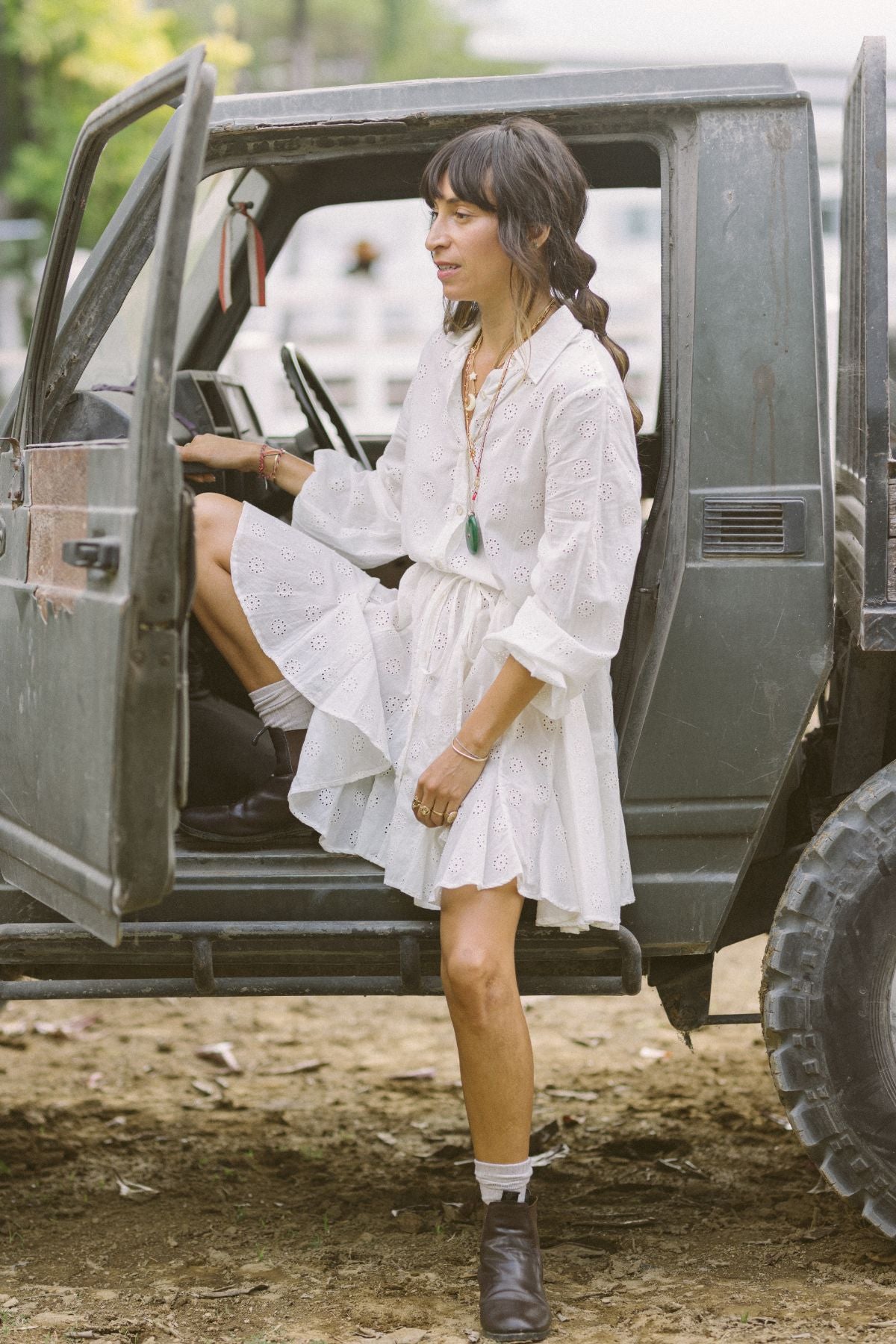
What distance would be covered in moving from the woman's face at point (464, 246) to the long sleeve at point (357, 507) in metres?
0.39

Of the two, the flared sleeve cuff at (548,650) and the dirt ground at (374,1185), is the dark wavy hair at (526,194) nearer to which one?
the flared sleeve cuff at (548,650)

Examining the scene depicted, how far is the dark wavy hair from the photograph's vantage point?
8.19 feet

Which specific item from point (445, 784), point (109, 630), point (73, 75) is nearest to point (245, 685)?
point (445, 784)

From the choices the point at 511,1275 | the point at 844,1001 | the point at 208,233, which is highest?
the point at 208,233

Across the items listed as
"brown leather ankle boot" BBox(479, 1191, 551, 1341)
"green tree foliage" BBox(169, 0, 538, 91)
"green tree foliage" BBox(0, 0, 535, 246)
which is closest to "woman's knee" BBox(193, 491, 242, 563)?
"brown leather ankle boot" BBox(479, 1191, 551, 1341)

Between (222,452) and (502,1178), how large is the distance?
4.73ft

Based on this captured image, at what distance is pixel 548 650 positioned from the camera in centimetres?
246

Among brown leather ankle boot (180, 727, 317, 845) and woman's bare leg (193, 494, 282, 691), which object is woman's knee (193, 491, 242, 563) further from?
brown leather ankle boot (180, 727, 317, 845)

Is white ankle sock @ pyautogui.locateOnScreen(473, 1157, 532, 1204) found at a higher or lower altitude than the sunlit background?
lower

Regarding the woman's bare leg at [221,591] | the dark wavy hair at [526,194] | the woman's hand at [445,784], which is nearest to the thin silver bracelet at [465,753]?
the woman's hand at [445,784]

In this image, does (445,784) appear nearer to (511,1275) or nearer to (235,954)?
(235,954)

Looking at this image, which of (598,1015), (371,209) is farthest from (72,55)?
(598,1015)

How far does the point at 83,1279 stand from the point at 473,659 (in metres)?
1.35

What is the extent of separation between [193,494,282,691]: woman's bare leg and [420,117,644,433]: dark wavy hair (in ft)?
2.08
